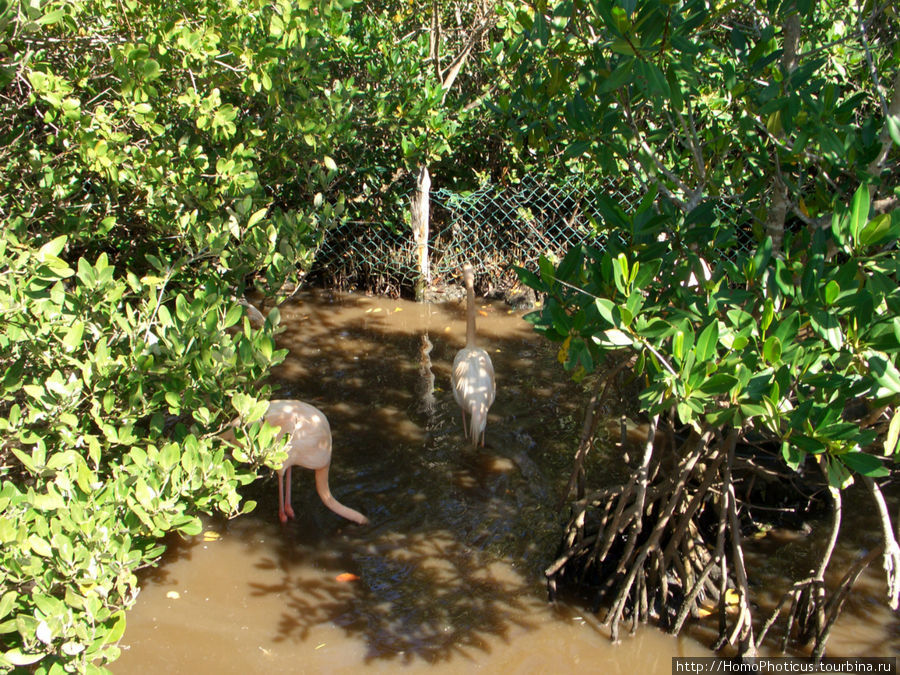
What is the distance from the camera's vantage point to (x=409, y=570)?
4.68 metres

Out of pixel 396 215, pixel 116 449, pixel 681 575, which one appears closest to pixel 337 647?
pixel 116 449

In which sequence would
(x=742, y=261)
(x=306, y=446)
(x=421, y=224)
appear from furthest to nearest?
(x=421, y=224) → (x=306, y=446) → (x=742, y=261)

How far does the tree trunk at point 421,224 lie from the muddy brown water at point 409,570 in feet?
7.11

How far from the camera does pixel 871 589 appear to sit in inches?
177

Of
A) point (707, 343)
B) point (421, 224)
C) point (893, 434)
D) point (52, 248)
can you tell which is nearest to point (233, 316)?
point (52, 248)

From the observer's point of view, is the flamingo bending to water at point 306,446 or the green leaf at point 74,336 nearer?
the green leaf at point 74,336

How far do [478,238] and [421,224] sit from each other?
731 millimetres

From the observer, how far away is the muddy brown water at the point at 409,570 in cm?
410

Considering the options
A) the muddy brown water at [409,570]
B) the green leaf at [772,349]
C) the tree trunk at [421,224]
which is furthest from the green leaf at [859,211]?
the tree trunk at [421,224]

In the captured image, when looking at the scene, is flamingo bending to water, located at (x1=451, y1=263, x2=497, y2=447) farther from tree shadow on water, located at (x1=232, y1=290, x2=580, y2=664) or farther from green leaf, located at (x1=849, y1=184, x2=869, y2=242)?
green leaf, located at (x1=849, y1=184, x2=869, y2=242)

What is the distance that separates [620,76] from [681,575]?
2749 mm

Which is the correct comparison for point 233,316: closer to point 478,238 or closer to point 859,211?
point 859,211

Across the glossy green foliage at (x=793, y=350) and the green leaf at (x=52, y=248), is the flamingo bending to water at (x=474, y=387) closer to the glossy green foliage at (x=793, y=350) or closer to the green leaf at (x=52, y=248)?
the glossy green foliage at (x=793, y=350)

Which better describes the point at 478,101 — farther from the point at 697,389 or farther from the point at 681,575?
the point at 697,389
